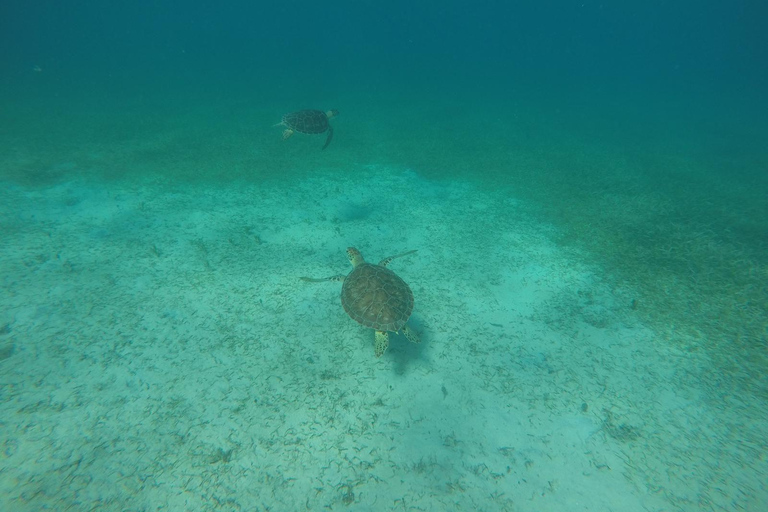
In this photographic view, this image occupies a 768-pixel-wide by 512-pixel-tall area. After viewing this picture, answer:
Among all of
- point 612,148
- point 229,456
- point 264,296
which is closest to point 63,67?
point 264,296

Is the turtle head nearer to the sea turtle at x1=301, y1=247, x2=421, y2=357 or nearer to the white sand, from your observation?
the white sand

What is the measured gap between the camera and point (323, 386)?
434 cm

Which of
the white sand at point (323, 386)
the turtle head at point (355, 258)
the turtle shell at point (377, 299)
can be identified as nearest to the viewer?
the white sand at point (323, 386)

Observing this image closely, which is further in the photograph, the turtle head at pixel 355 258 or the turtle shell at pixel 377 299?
the turtle head at pixel 355 258

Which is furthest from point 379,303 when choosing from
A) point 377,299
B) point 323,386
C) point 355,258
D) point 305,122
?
point 305,122

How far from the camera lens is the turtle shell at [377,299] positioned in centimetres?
425

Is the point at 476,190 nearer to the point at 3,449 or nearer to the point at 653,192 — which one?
the point at 653,192

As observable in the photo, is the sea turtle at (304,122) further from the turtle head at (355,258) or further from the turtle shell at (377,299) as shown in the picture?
the turtle shell at (377,299)

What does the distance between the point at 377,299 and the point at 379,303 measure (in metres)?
0.07

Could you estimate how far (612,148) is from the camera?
43.6 feet

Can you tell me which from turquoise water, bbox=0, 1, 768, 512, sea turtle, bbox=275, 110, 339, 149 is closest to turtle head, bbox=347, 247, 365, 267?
turquoise water, bbox=0, 1, 768, 512

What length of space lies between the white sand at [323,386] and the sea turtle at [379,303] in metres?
0.63

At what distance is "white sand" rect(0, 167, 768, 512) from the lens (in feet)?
11.2

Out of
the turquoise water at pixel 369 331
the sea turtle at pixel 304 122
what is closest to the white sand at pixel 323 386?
the turquoise water at pixel 369 331
